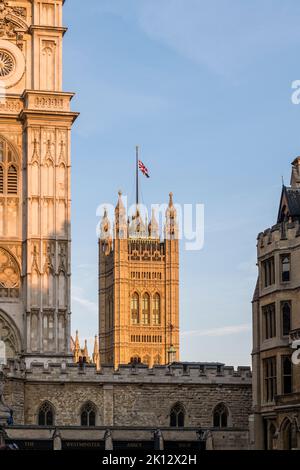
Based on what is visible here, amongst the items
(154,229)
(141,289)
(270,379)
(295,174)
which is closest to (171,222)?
(154,229)

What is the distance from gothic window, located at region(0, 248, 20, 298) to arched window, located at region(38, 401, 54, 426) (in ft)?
42.8

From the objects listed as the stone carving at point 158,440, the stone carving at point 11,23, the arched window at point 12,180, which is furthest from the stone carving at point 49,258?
the stone carving at point 158,440

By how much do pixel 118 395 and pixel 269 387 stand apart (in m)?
7.00

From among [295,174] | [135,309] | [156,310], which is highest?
[135,309]

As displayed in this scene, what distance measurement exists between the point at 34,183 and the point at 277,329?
19.8 metres

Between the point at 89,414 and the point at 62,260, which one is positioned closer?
the point at 89,414

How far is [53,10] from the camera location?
69375 mm

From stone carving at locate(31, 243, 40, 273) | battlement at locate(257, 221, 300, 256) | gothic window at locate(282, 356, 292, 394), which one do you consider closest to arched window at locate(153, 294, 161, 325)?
stone carving at locate(31, 243, 40, 273)

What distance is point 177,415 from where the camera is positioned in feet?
184

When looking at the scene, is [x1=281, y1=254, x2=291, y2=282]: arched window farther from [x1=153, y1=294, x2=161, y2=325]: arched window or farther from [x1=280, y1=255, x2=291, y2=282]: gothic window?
→ [x1=153, y1=294, x2=161, y2=325]: arched window

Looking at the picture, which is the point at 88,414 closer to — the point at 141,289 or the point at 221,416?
the point at 221,416
